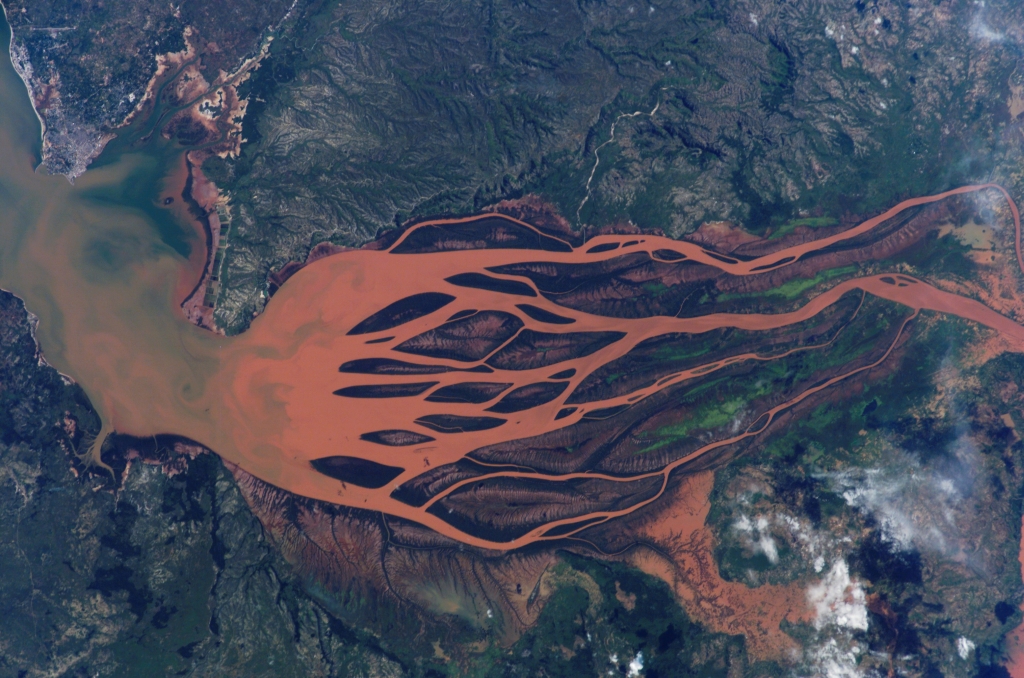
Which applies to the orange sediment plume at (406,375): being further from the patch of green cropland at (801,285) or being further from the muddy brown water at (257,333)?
the patch of green cropland at (801,285)

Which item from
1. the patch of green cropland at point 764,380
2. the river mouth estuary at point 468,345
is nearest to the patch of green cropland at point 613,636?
the river mouth estuary at point 468,345

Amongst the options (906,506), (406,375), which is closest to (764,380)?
(906,506)

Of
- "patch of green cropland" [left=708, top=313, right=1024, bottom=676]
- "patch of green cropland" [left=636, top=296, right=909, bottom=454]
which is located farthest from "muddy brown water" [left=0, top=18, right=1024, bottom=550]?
"patch of green cropland" [left=708, top=313, right=1024, bottom=676]

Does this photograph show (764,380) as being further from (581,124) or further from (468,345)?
(581,124)

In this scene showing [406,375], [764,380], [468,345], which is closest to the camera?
[406,375]

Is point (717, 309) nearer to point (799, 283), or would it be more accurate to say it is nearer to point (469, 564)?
point (799, 283)

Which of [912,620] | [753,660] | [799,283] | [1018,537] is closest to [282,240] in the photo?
[799,283]

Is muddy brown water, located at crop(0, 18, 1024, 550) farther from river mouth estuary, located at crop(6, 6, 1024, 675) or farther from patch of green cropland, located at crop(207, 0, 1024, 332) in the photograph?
patch of green cropland, located at crop(207, 0, 1024, 332)

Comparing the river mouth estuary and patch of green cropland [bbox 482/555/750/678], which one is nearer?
patch of green cropland [bbox 482/555/750/678]
